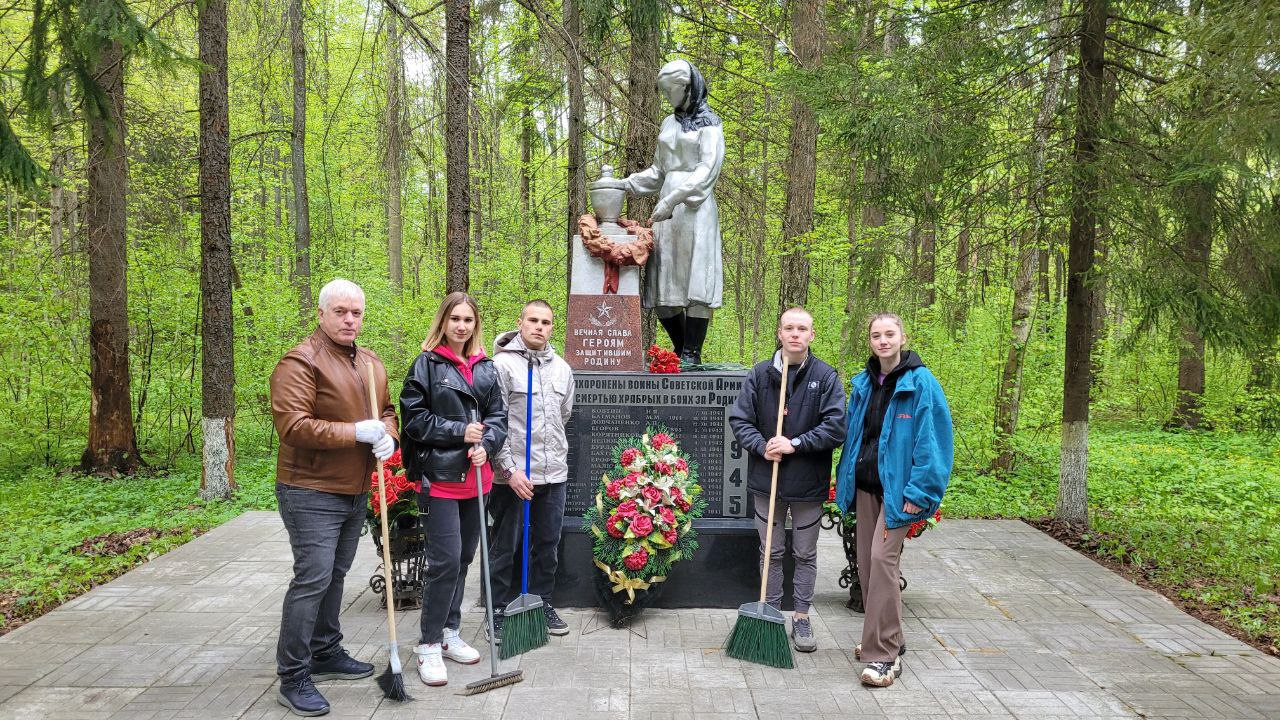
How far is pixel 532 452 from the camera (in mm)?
4133

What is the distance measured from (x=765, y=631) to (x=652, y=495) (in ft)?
3.14

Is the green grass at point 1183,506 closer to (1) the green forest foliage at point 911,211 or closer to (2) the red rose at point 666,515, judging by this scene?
(1) the green forest foliage at point 911,211

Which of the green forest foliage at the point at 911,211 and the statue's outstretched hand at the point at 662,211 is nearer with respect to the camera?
the statue's outstretched hand at the point at 662,211

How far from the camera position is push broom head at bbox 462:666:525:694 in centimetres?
356

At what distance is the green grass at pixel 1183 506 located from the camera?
17.6 ft

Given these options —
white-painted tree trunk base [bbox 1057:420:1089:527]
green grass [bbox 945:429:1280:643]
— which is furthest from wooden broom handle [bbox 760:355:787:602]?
white-painted tree trunk base [bbox 1057:420:1089:527]

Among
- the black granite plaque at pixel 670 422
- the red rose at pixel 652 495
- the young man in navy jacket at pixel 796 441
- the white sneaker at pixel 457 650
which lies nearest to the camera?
the white sneaker at pixel 457 650

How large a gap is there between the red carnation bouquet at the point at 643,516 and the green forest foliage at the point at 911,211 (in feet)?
11.3

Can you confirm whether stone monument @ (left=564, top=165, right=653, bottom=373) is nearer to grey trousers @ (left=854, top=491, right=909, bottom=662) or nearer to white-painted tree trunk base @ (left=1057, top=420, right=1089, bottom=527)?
grey trousers @ (left=854, top=491, right=909, bottom=662)

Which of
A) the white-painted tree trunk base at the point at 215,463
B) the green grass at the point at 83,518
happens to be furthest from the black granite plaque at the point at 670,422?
the white-painted tree trunk base at the point at 215,463

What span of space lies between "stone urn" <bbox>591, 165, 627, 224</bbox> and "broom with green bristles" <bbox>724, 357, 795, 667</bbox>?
202 cm

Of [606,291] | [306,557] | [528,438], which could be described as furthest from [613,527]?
[606,291]

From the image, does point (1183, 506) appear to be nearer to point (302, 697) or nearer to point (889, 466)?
point (889, 466)

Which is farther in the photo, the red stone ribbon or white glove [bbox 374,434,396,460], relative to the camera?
the red stone ribbon
